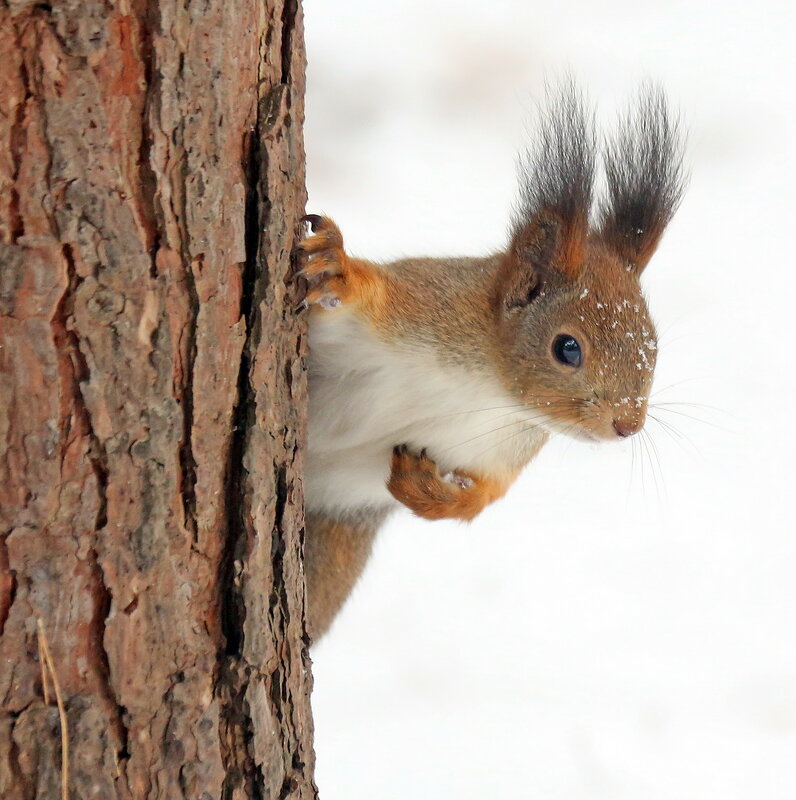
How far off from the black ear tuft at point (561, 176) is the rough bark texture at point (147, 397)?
0.50 meters

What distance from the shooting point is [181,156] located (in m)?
0.95

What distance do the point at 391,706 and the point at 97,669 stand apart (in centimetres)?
139

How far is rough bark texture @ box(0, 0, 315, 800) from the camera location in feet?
2.88

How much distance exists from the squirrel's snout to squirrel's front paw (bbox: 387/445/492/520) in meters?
0.26

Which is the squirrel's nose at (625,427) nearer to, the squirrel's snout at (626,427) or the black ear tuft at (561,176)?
the squirrel's snout at (626,427)

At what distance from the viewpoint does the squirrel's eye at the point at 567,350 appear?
1.49m

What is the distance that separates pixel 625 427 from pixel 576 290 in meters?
0.21

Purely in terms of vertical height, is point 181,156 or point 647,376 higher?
point 181,156

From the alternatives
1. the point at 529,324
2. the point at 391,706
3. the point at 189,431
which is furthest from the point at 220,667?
the point at 391,706

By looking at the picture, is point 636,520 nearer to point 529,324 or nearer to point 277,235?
point 529,324

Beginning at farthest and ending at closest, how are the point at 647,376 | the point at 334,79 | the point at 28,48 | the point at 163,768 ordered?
the point at 334,79 < the point at 647,376 < the point at 163,768 < the point at 28,48

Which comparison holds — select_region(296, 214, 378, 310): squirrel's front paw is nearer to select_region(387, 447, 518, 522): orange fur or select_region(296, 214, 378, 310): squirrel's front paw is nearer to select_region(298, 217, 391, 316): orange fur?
select_region(298, 217, 391, 316): orange fur

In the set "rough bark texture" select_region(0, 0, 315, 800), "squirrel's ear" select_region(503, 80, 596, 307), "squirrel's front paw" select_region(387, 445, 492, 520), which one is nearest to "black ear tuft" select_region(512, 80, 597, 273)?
"squirrel's ear" select_region(503, 80, 596, 307)

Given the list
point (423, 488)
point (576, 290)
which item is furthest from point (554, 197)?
point (423, 488)
